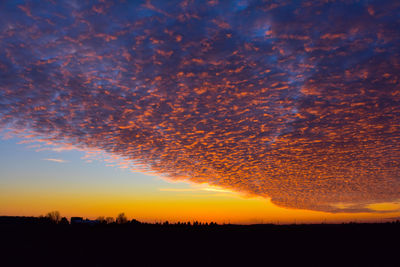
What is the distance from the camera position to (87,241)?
51781 millimetres

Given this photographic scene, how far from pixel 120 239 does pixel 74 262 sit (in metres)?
18.5

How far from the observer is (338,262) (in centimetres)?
3903

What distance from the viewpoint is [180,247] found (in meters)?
46.7

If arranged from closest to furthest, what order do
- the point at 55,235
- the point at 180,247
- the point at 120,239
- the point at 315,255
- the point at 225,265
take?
the point at 225,265, the point at 315,255, the point at 180,247, the point at 120,239, the point at 55,235

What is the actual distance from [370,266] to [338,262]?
365 cm

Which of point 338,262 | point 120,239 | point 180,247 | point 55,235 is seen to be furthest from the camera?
point 55,235

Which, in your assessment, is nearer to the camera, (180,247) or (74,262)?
(74,262)

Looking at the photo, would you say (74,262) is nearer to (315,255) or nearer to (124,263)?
(124,263)

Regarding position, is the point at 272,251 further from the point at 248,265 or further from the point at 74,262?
the point at 74,262

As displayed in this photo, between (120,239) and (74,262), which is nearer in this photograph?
(74,262)

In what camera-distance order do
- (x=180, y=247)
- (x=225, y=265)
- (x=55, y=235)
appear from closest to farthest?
(x=225, y=265), (x=180, y=247), (x=55, y=235)

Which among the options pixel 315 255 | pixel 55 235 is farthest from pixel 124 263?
pixel 55 235

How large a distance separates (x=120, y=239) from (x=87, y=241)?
5306 mm

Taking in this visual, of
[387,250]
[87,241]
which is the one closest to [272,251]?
[387,250]
